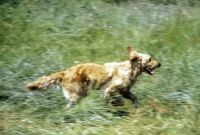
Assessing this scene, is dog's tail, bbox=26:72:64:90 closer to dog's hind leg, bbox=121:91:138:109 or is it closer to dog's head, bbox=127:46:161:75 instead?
dog's hind leg, bbox=121:91:138:109

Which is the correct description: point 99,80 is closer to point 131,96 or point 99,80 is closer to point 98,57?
point 131,96

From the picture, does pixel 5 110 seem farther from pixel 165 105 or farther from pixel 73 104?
pixel 165 105

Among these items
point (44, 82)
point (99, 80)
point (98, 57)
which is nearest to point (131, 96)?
point (99, 80)

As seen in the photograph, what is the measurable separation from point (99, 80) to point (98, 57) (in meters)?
2.14

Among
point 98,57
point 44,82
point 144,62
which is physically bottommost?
point 98,57

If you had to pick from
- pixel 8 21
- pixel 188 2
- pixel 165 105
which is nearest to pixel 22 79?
pixel 165 105

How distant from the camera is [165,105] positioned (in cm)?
736

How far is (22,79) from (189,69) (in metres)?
2.84

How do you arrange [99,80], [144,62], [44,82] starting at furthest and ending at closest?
[144,62] < [99,80] < [44,82]

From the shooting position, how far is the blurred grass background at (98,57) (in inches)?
265

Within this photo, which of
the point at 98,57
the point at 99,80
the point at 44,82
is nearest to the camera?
the point at 44,82

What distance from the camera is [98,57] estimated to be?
9.45 meters

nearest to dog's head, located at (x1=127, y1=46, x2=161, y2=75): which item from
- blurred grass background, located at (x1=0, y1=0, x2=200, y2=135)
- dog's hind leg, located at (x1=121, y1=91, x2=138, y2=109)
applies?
blurred grass background, located at (x1=0, y1=0, x2=200, y2=135)

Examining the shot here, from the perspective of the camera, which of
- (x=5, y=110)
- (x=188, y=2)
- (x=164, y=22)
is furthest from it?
(x=188, y=2)
